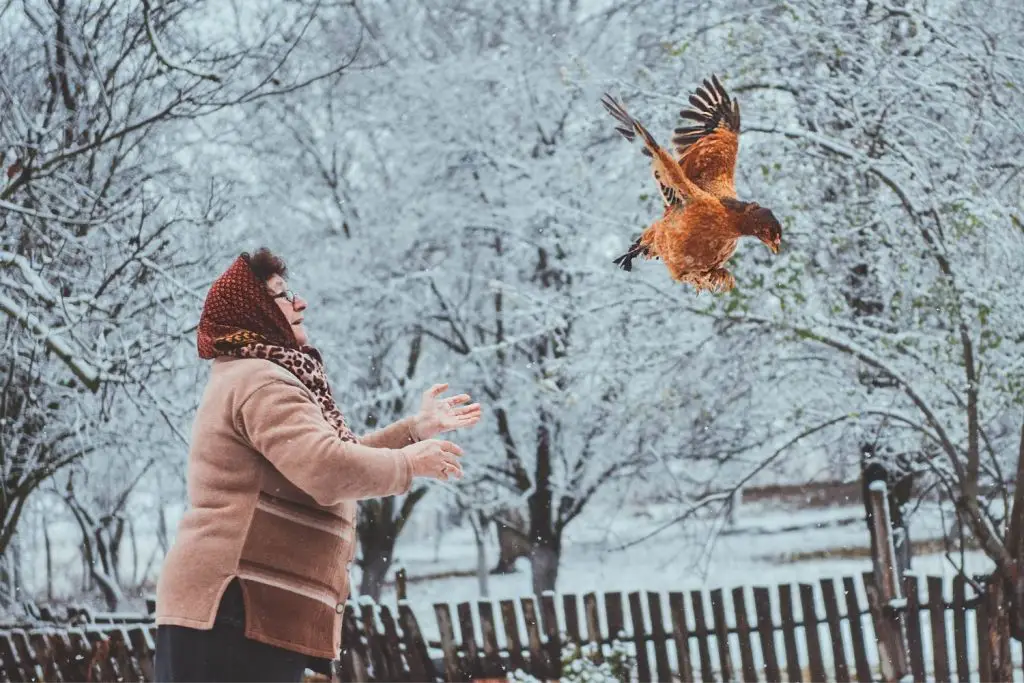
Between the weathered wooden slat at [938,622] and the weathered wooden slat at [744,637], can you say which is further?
the weathered wooden slat at [744,637]

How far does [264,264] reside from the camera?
2473 millimetres

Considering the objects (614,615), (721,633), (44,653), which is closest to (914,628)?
(721,633)

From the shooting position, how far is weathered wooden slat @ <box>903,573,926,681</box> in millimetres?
6418

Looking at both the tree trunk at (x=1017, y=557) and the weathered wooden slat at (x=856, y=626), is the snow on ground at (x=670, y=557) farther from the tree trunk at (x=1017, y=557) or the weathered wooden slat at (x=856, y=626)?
the tree trunk at (x=1017, y=557)

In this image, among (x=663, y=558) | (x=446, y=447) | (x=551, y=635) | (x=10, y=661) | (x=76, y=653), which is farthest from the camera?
(x=663, y=558)

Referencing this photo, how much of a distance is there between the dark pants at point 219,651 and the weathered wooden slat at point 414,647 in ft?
16.3

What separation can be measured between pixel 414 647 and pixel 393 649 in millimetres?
185

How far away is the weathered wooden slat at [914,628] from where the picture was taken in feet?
21.1

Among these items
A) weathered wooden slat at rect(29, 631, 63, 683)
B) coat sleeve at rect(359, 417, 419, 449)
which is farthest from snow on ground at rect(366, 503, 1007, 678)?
coat sleeve at rect(359, 417, 419, 449)

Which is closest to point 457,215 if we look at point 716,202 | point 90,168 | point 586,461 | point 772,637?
point 586,461

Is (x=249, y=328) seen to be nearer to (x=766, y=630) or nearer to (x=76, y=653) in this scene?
(x=766, y=630)

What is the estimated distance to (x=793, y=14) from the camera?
253 inches

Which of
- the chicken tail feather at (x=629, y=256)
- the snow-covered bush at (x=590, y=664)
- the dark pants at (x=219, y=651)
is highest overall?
the chicken tail feather at (x=629, y=256)

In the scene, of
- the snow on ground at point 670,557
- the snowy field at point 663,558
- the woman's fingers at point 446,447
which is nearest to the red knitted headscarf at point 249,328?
the woman's fingers at point 446,447
